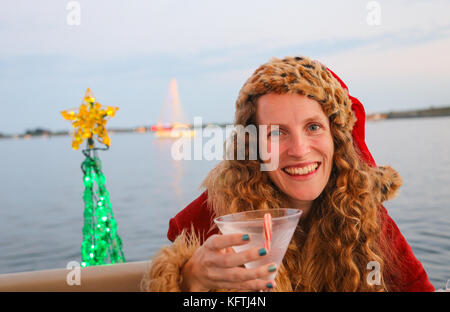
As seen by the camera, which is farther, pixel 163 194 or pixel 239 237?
pixel 163 194

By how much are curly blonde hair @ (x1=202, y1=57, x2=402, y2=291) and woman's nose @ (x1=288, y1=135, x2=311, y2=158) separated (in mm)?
163

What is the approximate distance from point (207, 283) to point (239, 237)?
0.24 meters

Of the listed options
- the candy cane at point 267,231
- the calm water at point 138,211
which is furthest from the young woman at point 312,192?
the calm water at point 138,211

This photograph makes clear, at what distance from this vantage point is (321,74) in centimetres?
163

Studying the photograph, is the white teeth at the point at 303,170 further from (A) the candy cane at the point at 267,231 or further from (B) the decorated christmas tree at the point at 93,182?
(B) the decorated christmas tree at the point at 93,182

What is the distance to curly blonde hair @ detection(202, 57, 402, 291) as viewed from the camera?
1635mm

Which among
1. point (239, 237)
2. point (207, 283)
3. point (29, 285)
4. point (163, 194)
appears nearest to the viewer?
point (239, 237)

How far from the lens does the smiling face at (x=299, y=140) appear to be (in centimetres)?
154

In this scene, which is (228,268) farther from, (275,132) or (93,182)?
(93,182)

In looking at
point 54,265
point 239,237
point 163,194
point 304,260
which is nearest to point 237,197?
point 304,260

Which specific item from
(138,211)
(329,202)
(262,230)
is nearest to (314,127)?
(329,202)

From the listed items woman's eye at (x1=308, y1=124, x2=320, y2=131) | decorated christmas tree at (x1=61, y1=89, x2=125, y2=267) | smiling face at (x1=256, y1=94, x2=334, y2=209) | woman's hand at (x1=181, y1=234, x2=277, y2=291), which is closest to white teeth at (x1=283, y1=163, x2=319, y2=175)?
smiling face at (x1=256, y1=94, x2=334, y2=209)

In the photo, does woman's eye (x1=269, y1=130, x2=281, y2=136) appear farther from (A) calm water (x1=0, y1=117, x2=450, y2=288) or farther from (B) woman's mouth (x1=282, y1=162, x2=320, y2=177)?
(A) calm water (x1=0, y1=117, x2=450, y2=288)
